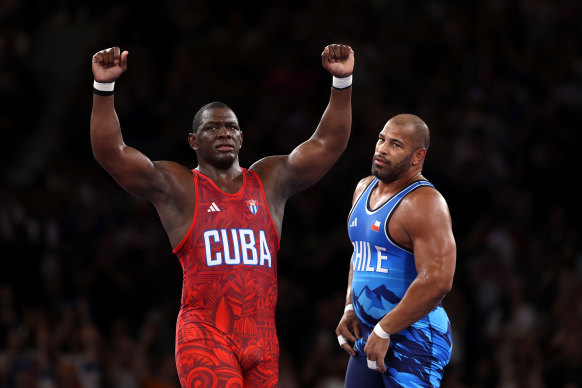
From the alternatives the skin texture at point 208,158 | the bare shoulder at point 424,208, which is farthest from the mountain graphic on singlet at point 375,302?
the skin texture at point 208,158

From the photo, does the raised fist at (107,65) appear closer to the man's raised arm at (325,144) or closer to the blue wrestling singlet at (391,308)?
the man's raised arm at (325,144)

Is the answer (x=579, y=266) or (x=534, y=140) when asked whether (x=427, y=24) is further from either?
(x=579, y=266)

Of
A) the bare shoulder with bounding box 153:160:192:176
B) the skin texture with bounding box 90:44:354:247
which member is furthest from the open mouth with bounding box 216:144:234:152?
the bare shoulder with bounding box 153:160:192:176

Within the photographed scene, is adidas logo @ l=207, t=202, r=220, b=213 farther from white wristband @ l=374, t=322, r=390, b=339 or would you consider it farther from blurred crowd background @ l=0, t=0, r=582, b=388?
blurred crowd background @ l=0, t=0, r=582, b=388

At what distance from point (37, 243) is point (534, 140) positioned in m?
5.59

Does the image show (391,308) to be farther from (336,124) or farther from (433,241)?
→ (336,124)

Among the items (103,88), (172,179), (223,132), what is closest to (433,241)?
Answer: (223,132)

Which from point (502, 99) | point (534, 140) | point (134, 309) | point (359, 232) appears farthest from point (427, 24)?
point (359, 232)

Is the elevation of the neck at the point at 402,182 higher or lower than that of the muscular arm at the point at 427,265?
higher

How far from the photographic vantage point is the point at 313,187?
9414mm

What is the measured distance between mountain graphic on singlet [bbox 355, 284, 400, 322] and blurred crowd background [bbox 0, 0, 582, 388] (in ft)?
11.4

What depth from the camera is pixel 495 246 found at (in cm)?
897

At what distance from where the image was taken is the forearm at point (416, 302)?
428cm

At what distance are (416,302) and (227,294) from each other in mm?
1027
